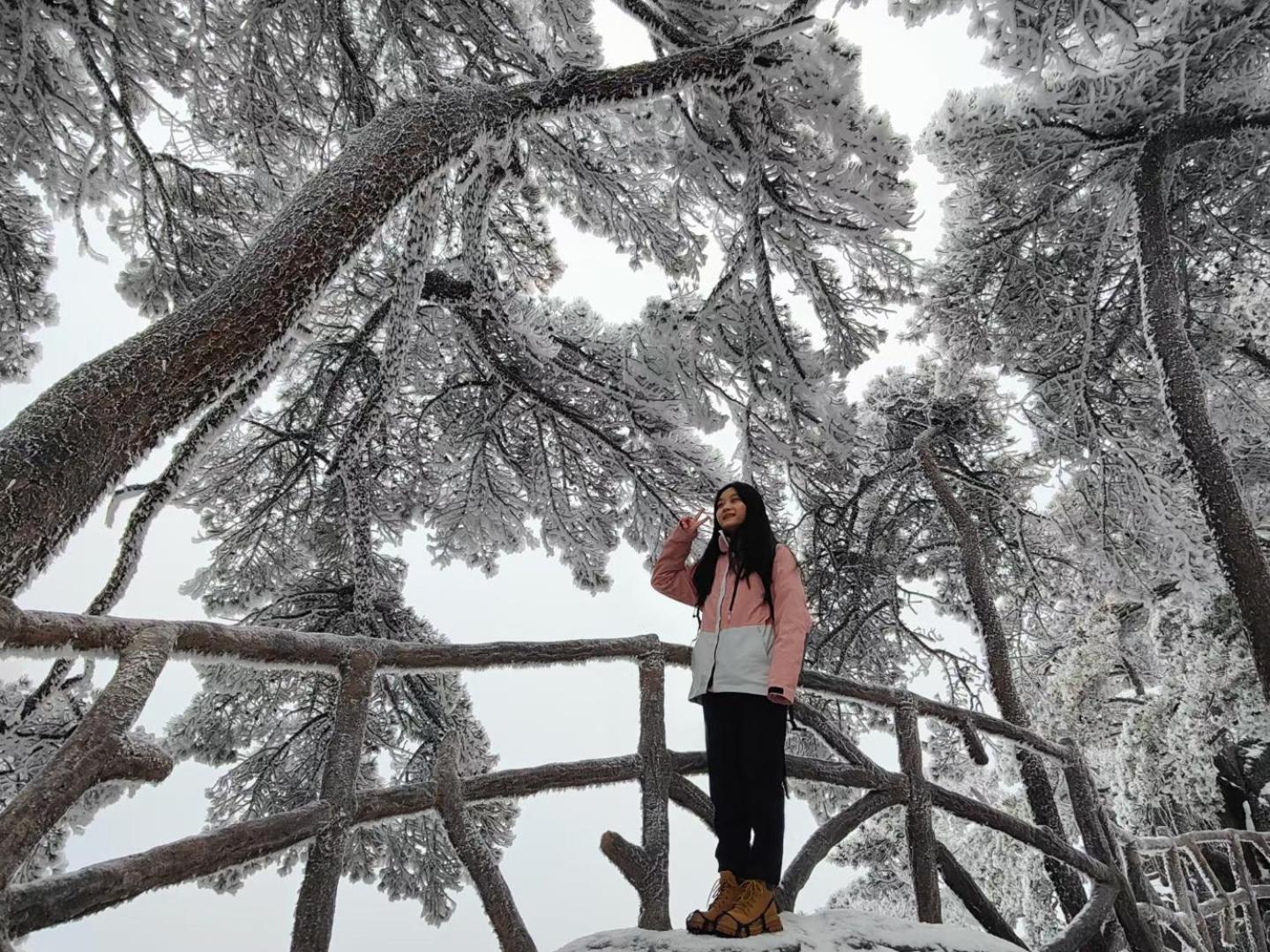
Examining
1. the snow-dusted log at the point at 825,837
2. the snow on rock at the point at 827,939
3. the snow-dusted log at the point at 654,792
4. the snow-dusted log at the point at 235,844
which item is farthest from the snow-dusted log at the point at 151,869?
the snow-dusted log at the point at 825,837

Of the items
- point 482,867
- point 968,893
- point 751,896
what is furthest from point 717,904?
point 968,893

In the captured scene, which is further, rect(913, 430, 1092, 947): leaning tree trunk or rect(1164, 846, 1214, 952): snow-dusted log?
rect(913, 430, 1092, 947): leaning tree trunk

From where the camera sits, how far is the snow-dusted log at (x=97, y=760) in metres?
1.22

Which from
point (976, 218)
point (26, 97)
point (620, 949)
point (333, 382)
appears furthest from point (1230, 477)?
point (26, 97)

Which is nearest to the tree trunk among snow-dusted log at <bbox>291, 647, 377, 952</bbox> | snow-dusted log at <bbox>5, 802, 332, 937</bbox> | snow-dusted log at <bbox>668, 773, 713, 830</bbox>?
snow-dusted log at <bbox>668, 773, 713, 830</bbox>

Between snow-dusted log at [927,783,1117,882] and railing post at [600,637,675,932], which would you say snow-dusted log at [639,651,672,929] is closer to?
railing post at [600,637,675,932]

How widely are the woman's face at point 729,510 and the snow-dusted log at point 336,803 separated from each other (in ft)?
4.90

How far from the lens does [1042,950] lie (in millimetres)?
2604

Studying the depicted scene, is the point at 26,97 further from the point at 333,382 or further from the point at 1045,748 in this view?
the point at 1045,748

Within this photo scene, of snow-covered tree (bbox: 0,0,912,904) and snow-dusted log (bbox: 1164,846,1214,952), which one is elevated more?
snow-covered tree (bbox: 0,0,912,904)

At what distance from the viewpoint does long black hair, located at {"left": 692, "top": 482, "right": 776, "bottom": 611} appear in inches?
110

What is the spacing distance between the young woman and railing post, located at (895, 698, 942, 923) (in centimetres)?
72

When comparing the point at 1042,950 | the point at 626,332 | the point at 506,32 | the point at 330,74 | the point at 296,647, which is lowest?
the point at 1042,950

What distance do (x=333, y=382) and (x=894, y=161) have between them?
4776mm
